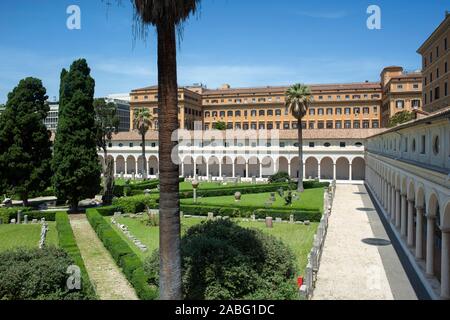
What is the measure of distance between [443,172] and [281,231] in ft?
50.5

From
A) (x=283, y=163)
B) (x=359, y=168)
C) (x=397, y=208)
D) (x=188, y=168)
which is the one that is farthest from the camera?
(x=188, y=168)

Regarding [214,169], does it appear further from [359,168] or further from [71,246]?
[71,246]

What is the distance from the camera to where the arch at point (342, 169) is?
64000mm

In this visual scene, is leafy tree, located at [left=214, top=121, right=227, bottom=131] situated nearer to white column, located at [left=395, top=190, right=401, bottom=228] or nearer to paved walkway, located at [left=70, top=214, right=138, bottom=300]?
paved walkway, located at [left=70, top=214, right=138, bottom=300]

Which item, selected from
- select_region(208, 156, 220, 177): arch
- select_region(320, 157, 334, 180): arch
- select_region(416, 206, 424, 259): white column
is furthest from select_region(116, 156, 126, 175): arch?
select_region(416, 206, 424, 259): white column

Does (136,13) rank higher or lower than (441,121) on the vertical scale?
higher

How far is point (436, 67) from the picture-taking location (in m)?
49.3

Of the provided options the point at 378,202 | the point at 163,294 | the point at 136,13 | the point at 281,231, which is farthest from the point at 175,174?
the point at 378,202

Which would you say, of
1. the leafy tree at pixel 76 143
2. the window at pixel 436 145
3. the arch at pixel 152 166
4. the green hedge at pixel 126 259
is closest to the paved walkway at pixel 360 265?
the window at pixel 436 145

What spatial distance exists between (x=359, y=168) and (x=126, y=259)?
5118 cm

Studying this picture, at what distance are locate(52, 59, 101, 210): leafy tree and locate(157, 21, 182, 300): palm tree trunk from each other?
27461mm

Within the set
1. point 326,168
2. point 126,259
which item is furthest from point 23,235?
point 326,168

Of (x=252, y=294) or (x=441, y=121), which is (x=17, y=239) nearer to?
(x=252, y=294)
